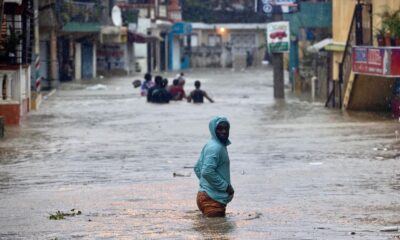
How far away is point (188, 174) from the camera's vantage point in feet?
58.6

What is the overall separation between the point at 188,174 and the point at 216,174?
4837 mm

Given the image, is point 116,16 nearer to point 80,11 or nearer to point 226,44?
point 80,11

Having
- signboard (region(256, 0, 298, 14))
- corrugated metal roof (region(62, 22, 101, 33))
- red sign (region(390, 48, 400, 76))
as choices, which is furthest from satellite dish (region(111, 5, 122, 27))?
red sign (region(390, 48, 400, 76))

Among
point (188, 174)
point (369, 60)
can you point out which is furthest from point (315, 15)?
point (188, 174)

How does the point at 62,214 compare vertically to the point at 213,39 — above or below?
below

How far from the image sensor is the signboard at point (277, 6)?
40.3m

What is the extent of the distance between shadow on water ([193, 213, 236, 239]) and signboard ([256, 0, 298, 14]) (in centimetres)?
2767

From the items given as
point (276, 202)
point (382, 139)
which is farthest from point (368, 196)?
point (382, 139)

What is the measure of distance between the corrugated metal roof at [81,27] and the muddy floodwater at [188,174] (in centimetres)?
1952

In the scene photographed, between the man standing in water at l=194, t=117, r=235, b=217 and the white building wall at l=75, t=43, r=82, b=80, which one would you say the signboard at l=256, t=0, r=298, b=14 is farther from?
the man standing in water at l=194, t=117, r=235, b=217

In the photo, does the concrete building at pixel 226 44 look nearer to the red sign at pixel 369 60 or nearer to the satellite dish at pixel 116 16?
the satellite dish at pixel 116 16

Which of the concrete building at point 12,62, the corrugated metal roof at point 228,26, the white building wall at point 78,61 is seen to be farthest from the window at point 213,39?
the concrete building at point 12,62

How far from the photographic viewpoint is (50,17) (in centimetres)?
4441

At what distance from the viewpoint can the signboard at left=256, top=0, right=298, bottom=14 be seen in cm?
4031
